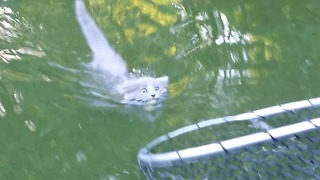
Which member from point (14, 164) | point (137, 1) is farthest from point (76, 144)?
point (137, 1)

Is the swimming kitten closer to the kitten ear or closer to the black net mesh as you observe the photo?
the kitten ear

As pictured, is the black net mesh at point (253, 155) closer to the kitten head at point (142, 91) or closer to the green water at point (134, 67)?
the green water at point (134, 67)

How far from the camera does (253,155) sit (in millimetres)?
1026

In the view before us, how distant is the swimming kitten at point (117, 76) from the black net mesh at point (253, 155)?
178 mm

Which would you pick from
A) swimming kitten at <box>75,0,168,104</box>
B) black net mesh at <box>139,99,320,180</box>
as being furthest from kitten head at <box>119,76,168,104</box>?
black net mesh at <box>139,99,320,180</box>

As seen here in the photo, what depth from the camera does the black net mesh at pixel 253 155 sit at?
0.98 meters

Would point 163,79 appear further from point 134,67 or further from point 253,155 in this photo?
point 253,155

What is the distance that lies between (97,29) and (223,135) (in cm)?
42

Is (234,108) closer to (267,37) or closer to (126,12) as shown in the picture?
(267,37)

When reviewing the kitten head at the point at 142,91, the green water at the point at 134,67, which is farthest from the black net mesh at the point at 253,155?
the kitten head at the point at 142,91

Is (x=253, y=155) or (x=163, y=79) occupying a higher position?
(x=163, y=79)

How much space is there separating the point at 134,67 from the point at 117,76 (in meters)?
0.05

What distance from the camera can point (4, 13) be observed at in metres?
1.34

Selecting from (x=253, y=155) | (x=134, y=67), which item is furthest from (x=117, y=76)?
(x=253, y=155)
